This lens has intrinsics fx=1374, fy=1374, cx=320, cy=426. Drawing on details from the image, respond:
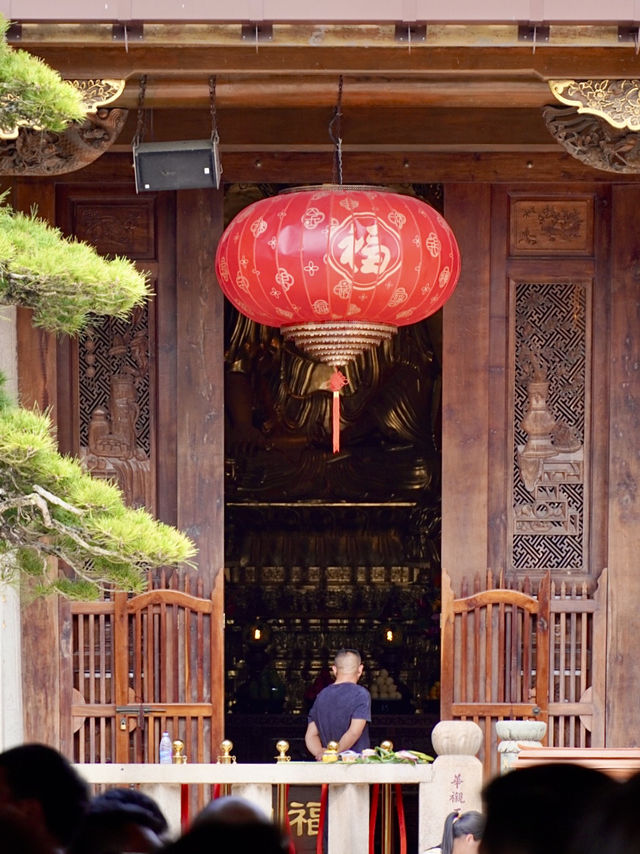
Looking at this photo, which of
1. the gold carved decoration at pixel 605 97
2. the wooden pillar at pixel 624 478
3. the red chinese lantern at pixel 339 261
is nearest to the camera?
the red chinese lantern at pixel 339 261

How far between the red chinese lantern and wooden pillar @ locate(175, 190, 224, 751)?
4.40ft

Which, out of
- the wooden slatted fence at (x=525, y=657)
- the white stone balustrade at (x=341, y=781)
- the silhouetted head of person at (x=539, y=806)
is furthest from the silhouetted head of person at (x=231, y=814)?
the wooden slatted fence at (x=525, y=657)

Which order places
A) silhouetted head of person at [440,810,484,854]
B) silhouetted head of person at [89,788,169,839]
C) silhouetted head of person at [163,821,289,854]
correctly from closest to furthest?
silhouetted head of person at [163,821,289,854] < silhouetted head of person at [89,788,169,839] < silhouetted head of person at [440,810,484,854]

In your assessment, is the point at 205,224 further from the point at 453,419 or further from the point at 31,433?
the point at 31,433

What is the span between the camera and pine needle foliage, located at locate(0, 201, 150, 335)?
3945 mm

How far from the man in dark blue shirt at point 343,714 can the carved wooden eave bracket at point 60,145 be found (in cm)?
260

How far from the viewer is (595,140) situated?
5555 mm

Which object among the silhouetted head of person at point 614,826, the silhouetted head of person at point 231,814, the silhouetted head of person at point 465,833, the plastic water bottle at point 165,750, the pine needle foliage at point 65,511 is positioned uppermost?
the pine needle foliage at point 65,511

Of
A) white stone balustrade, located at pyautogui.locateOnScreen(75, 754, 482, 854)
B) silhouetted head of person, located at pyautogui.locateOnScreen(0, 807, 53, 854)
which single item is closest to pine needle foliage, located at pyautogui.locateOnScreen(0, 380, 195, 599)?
white stone balustrade, located at pyautogui.locateOnScreen(75, 754, 482, 854)

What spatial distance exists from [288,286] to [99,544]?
139cm

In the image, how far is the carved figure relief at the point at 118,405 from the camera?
6.66 meters

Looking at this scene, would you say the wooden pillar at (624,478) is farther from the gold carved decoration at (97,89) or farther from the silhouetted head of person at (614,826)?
the silhouetted head of person at (614,826)

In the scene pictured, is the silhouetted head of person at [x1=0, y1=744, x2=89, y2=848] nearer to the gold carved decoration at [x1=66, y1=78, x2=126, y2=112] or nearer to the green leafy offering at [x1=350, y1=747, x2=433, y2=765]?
the green leafy offering at [x1=350, y1=747, x2=433, y2=765]

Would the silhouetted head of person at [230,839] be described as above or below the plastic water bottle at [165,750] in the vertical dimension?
above
